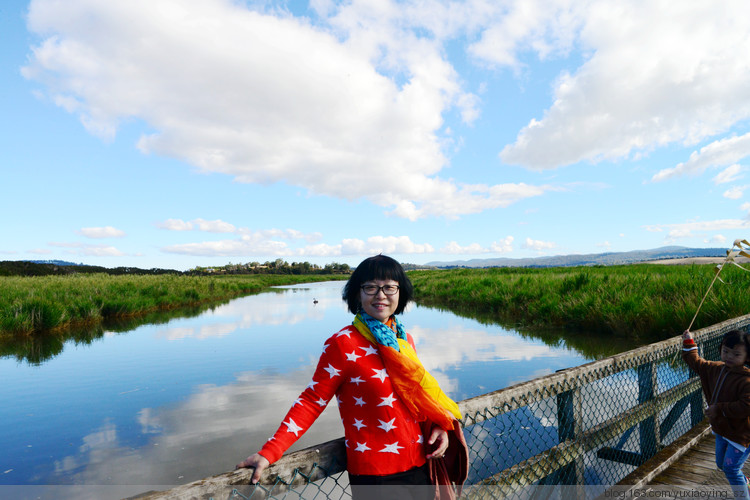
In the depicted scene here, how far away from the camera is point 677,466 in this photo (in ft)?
11.1

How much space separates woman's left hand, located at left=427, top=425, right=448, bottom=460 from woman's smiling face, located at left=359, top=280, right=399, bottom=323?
0.49m

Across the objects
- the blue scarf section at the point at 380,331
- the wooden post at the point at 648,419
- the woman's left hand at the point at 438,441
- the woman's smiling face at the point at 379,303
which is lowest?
the wooden post at the point at 648,419

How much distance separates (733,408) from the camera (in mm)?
2602

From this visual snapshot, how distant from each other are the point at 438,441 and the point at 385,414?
0.24m

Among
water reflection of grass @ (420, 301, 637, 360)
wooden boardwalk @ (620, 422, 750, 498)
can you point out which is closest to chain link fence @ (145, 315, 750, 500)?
wooden boardwalk @ (620, 422, 750, 498)

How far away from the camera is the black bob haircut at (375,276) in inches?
70.4

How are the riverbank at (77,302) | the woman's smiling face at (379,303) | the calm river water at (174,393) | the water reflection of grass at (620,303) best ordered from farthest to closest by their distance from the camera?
the riverbank at (77,302), the water reflection of grass at (620,303), the calm river water at (174,393), the woman's smiling face at (379,303)

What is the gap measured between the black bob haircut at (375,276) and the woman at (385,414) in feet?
0.81

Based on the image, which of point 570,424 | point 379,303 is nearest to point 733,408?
point 570,424

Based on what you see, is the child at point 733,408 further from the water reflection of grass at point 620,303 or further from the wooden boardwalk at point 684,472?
the water reflection of grass at point 620,303

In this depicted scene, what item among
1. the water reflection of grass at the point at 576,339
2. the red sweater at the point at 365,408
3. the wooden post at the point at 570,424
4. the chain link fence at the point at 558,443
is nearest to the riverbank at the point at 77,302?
the chain link fence at the point at 558,443

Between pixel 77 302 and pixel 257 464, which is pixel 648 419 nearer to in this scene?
pixel 257 464

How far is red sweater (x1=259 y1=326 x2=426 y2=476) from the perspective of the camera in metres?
1.52

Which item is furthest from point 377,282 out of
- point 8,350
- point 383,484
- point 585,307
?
point 8,350
